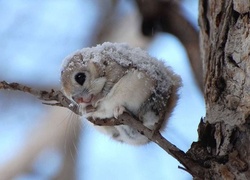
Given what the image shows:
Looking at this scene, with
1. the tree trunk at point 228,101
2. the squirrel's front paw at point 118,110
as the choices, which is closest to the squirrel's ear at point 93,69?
the squirrel's front paw at point 118,110

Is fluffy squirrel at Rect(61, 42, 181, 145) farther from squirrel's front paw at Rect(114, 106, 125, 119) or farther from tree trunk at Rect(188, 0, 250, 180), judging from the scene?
tree trunk at Rect(188, 0, 250, 180)

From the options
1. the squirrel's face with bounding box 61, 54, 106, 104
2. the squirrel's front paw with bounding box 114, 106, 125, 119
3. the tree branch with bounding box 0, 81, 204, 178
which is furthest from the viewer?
the squirrel's face with bounding box 61, 54, 106, 104

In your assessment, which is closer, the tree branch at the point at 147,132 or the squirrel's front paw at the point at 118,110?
the tree branch at the point at 147,132

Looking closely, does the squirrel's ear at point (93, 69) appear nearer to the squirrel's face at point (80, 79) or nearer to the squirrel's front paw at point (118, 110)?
the squirrel's face at point (80, 79)

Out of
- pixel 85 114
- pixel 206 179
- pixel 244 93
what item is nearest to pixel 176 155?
pixel 206 179

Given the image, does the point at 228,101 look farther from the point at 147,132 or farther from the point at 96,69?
the point at 96,69

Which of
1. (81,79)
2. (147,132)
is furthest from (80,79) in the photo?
(147,132)

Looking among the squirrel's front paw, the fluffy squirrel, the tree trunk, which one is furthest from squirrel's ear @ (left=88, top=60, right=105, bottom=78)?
the tree trunk

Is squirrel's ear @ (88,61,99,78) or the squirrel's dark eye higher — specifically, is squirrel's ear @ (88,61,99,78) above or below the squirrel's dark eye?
above
